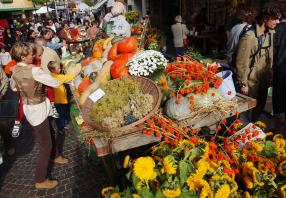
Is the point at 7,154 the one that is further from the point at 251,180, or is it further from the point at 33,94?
the point at 251,180

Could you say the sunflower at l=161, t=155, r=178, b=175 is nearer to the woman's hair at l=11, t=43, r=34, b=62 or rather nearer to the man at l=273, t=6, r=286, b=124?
the woman's hair at l=11, t=43, r=34, b=62

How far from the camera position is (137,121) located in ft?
7.81

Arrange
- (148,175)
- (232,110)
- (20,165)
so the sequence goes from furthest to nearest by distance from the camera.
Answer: (20,165) → (232,110) → (148,175)

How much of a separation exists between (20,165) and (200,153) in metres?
3.50

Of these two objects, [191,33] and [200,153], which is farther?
[191,33]

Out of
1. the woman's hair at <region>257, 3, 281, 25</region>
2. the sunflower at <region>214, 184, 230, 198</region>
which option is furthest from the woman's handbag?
the sunflower at <region>214, 184, 230, 198</region>

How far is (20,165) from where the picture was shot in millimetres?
4512

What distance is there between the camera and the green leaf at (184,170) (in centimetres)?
176

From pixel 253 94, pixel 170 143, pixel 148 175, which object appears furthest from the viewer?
pixel 253 94

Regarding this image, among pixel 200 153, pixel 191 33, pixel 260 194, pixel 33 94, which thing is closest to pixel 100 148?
pixel 200 153

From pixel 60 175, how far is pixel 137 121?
2.24 meters

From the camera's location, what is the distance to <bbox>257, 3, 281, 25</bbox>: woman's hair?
3289mm

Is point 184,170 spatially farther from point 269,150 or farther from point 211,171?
point 269,150

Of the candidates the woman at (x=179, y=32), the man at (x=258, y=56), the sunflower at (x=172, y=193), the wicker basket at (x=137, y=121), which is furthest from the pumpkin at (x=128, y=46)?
the woman at (x=179, y=32)
